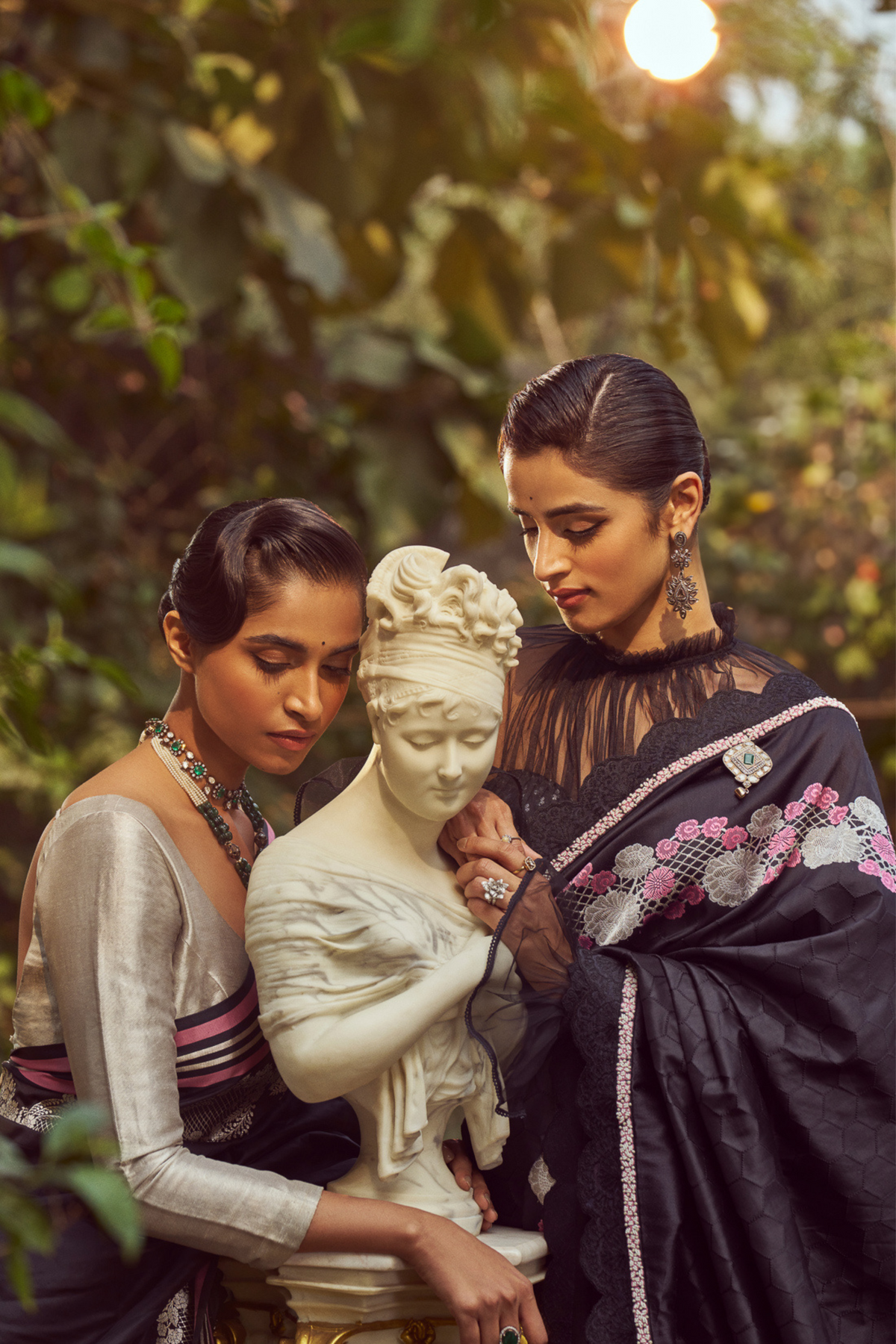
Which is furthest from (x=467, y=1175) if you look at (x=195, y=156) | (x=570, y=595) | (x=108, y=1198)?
(x=195, y=156)

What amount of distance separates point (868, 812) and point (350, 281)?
3.35m

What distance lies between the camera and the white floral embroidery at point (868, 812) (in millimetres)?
1807

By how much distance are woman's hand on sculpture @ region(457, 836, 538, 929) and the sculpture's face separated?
10 centimetres

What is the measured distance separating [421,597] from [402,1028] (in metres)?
0.50

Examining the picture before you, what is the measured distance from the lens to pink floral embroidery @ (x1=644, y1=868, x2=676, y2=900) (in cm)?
177

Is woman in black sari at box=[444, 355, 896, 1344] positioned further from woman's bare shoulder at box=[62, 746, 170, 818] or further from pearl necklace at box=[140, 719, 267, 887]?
woman's bare shoulder at box=[62, 746, 170, 818]

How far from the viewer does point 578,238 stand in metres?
4.18

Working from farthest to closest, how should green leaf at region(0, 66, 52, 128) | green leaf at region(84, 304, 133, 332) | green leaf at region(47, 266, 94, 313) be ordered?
green leaf at region(47, 266, 94, 313)
green leaf at region(84, 304, 133, 332)
green leaf at region(0, 66, 52, 128)

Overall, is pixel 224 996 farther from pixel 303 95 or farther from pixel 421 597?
pixel 303 95

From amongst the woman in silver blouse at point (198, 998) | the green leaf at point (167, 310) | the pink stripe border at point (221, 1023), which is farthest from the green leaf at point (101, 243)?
the pink stripe border at point (221, 1023)

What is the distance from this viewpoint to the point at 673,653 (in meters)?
1.98

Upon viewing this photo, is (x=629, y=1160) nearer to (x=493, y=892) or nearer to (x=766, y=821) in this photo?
(x=493, y=892)

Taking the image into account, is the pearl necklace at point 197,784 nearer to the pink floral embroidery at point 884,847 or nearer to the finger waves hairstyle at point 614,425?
the finger waves hairstyle at point 614,425

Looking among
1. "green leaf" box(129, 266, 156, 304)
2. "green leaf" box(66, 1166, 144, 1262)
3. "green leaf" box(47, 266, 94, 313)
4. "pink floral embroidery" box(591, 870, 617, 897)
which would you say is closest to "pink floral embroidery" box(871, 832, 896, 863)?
"pink floral embroidery" box(591, 870, 617, 897)
